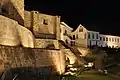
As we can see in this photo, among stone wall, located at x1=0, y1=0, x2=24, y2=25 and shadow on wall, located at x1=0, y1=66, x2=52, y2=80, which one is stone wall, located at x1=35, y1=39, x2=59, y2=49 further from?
shadow on wall, located at x1=0, y1=66, x2=52, y2=80

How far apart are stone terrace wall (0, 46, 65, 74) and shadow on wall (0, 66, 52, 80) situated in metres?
0.40

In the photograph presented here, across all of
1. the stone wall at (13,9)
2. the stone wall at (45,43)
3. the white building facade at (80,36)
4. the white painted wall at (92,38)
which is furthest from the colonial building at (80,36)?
the stone wall at (13,9)

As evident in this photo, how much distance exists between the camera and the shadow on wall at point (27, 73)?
73.0 ft

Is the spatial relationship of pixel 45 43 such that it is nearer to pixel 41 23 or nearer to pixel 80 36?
pixel 41 23

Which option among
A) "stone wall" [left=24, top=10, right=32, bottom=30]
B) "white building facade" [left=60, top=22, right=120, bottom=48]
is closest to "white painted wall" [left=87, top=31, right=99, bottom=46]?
"white building facade" [left=60, top=22, right=120, bottom=48]

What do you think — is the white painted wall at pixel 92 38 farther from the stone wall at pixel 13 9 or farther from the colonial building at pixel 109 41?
the stone wall at pixel 13 9

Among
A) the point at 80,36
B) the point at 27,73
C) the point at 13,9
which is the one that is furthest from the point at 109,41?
the point at 27,73

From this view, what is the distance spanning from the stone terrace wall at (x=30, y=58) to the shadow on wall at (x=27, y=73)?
0.40 metres

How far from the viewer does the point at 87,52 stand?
51938mm

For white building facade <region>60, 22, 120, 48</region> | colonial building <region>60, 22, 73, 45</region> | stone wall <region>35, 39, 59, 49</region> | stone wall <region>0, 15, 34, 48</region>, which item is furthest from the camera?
white building facade <region>60, 22, 120, 48</region>

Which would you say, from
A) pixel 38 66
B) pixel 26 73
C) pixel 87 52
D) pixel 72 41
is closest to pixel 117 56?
pixel 87 52

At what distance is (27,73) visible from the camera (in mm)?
25359

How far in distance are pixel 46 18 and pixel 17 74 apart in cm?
2591

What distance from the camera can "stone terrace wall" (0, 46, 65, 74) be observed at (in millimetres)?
22350
